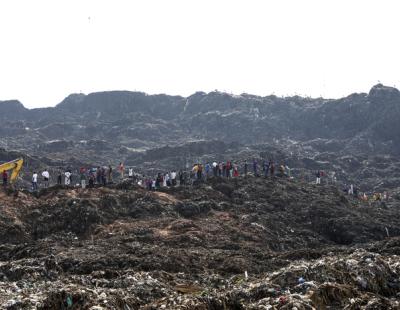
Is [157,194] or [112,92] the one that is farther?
[112,92]

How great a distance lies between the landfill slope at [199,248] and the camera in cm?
1363

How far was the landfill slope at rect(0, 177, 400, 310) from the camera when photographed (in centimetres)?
1363

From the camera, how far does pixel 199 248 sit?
24.2m

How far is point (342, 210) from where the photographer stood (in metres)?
34.0

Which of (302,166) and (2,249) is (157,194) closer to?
(2,249)

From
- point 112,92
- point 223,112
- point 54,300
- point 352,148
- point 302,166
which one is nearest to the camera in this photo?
point 54,300

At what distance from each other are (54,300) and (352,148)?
91.1 metres

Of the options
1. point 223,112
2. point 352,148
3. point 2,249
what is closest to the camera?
point 2,249

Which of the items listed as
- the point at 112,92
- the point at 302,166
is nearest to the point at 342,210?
the point at 302,166

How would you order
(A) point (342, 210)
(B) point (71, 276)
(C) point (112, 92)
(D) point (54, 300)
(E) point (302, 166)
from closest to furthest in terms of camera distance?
(D) point (54, 300) < (B) point (71, 276) < (A) point (342, 210) < (E) point (302, 166) < (C) point (112, 92)

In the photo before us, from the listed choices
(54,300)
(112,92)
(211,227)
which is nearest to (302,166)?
(211,227)

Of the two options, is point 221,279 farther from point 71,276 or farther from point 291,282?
point 71,276

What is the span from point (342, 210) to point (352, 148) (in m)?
66.7

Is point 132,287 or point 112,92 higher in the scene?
point 112,92
